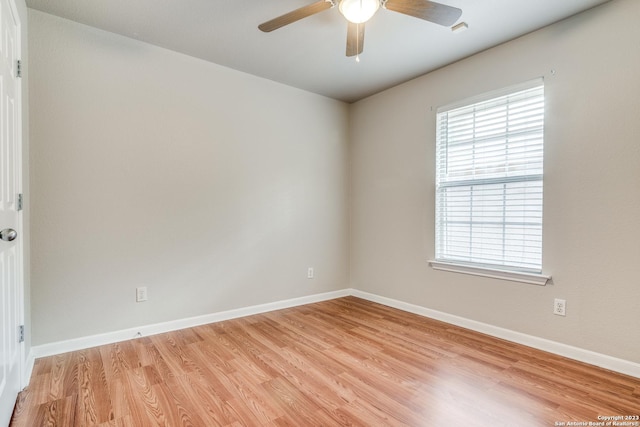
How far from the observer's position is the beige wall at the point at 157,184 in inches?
95.2

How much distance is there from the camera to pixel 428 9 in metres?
1.78

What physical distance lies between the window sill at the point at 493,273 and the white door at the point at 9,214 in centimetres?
321

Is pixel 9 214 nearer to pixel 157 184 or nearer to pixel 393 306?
pixel 157 184

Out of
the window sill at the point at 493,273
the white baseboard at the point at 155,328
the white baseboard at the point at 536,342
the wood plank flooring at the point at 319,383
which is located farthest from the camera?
the window sill at the point at 493,273

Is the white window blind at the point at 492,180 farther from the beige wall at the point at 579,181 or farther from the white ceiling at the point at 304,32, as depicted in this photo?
the white ceiling at the point at 304,32

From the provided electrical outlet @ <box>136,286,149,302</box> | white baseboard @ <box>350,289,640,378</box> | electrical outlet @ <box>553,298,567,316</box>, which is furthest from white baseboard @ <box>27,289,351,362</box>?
electrical outlet @ <box>553,298,567,316</box>

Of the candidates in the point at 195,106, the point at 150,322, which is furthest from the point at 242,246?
the point at 195,106

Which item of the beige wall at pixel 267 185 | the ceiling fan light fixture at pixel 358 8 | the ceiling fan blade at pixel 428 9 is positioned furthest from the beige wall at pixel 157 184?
the ceiling fan blade at pixel 428 9

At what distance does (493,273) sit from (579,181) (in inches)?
38.4

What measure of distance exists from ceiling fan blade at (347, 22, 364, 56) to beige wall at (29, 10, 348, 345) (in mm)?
1556

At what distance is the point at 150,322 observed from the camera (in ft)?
9.22

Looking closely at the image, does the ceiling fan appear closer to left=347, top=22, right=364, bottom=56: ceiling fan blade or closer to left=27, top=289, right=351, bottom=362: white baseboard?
left=347, top=22, right=364, bottom=56: ceiling fan blade

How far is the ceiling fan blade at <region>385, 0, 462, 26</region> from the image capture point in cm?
174

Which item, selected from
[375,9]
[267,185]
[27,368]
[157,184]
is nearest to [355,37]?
[375,9]
